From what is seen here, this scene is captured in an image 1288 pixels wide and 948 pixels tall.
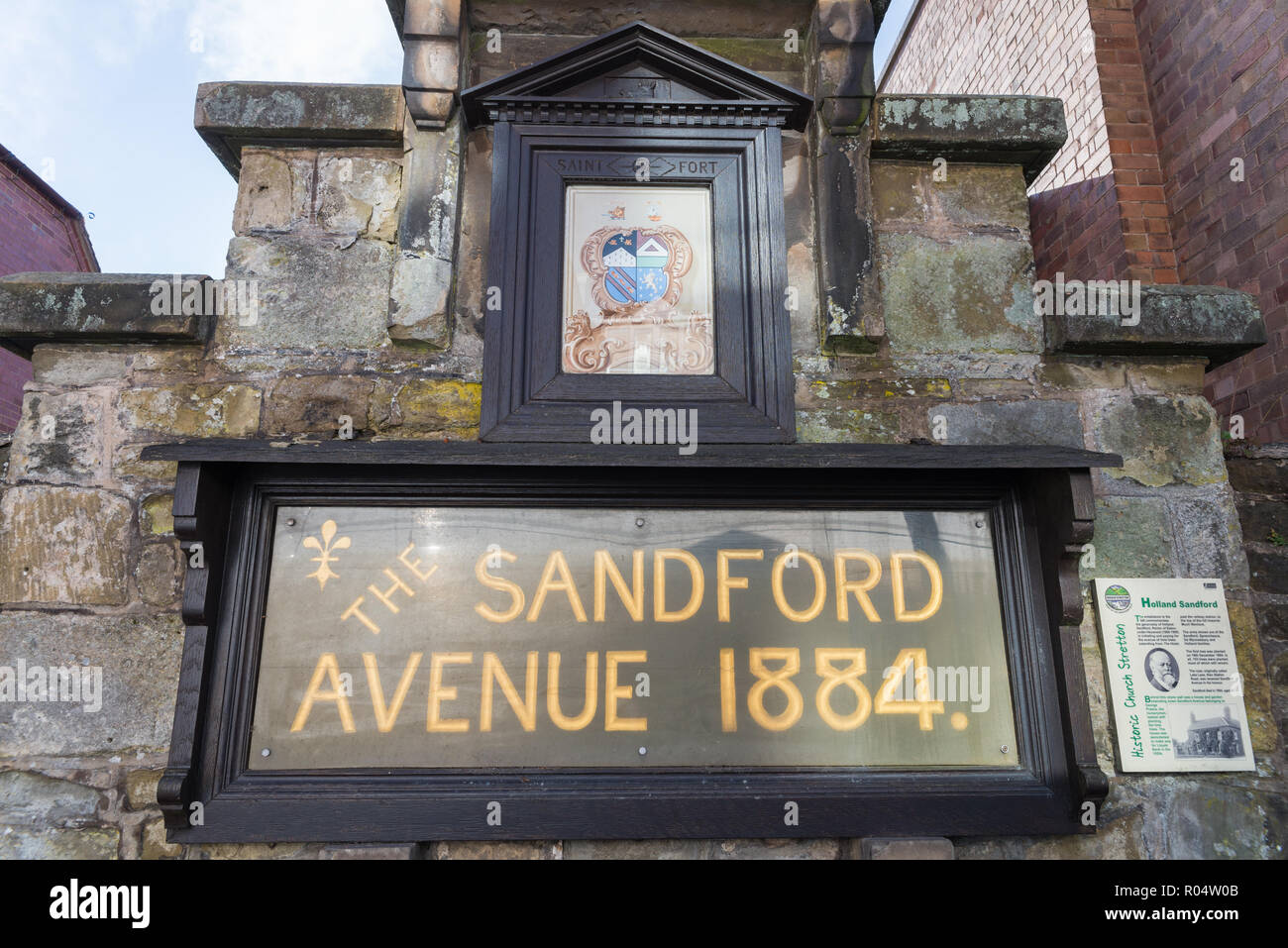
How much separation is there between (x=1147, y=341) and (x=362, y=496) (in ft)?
8.63

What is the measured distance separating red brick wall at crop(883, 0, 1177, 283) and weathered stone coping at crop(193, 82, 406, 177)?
139 inches

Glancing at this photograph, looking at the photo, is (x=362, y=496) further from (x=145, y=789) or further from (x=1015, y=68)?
(x=1015, y=68)

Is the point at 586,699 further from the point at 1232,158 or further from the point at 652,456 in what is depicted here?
the point at 1232,158

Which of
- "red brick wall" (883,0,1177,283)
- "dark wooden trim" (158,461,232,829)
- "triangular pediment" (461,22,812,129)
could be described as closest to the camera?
"dark wooden trim" (158,461,232,829)

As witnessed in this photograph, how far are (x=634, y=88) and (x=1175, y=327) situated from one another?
2.03 meters

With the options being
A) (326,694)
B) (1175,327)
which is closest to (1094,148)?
(1175,327)

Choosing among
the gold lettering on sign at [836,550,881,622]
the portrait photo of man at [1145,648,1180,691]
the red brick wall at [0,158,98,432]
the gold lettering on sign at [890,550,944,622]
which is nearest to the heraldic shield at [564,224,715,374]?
the gold lettering on sign at [836,550,881,622]

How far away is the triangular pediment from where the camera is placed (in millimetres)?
2637

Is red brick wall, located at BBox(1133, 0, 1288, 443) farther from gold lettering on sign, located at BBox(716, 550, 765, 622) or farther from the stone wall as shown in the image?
gold lettering on sign, located at BBox(716, 550, 765, 622)

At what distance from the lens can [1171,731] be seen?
2281 millimetres

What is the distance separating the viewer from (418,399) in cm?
246

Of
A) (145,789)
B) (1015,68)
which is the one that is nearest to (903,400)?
(145,789)

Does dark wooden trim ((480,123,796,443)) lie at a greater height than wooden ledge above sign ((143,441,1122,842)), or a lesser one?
greater

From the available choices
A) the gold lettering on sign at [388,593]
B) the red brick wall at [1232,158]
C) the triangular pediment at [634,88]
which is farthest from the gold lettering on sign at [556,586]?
the red brick wall at [1232,158]
